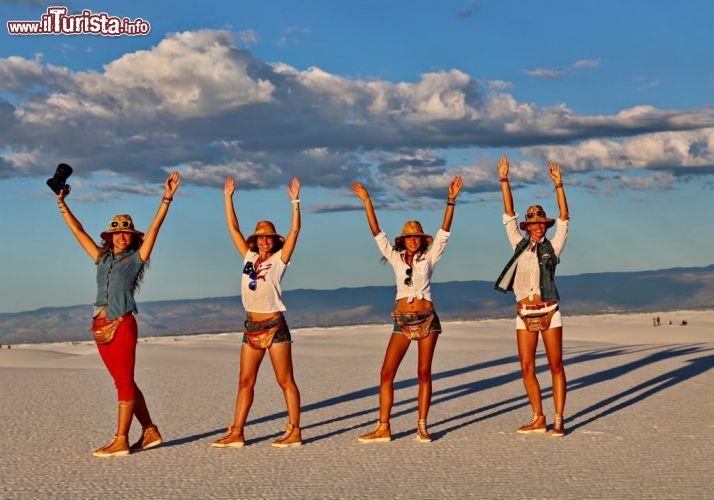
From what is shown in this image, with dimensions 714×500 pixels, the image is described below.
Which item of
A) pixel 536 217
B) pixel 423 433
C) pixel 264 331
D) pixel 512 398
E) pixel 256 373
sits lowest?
pixel 512 398

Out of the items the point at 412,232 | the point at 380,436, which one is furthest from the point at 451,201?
the point at 380,436

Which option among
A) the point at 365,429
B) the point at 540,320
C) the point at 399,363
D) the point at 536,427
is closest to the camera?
the point at 399,363

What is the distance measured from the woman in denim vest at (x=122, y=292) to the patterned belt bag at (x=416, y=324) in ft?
8.35

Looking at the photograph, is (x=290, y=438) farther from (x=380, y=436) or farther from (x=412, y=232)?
(x=412, y=232)

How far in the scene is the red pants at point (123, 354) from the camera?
10305mm

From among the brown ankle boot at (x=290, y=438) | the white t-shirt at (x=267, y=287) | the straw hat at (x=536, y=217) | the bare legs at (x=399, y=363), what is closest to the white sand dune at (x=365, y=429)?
the brown ankle boot at (x=290, y=438)

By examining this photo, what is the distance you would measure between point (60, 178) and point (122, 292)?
4.70 feet

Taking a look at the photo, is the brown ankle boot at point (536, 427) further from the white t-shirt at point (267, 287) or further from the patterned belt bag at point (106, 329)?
the patterned belt bag at point (106, 329)

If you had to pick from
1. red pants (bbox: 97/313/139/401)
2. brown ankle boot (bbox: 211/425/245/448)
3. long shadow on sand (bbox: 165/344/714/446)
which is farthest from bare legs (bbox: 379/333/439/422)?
red pants (bbox: 97/313/139/401)

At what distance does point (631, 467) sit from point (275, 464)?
312 centimetres

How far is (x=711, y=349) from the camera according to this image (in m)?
24.4

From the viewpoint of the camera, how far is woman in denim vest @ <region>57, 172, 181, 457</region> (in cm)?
1031

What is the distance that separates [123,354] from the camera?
33.9ft

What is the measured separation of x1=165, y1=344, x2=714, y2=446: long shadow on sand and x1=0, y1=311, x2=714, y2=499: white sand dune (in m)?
0.04
